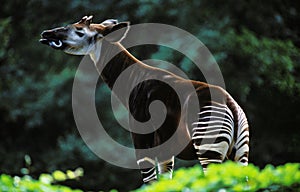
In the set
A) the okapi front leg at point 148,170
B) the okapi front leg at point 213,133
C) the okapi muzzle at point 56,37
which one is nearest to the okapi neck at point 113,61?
the okapi muzzle at point 56,37

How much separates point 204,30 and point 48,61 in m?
1.85

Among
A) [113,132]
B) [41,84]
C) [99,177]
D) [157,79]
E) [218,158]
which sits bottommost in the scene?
[99,177]

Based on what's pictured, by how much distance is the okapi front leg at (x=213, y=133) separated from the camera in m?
3.81

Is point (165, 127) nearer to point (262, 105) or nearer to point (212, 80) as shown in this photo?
point (212, 80)

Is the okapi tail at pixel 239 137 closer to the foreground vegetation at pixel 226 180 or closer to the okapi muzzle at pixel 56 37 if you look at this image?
the okapi muzzle at pixel 56 37

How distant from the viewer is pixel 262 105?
812 cm

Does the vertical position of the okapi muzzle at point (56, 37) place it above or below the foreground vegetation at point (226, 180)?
below

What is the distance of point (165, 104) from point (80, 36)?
588 mm

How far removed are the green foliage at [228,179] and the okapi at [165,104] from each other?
152 centimetres

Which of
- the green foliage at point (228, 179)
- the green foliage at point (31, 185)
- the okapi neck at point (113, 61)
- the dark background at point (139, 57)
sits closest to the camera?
the green foliage at point (228, 179)

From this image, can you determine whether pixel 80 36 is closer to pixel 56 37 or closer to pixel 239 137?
pixel 56 37

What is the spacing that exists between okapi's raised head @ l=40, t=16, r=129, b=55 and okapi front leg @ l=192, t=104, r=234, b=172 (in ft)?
2.15

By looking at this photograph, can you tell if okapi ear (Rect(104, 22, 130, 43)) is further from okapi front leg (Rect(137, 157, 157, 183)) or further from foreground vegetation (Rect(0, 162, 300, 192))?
foreground vegetation (Rect(0, 162, 300, 192))

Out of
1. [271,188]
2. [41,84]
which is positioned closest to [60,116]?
[41,84]
